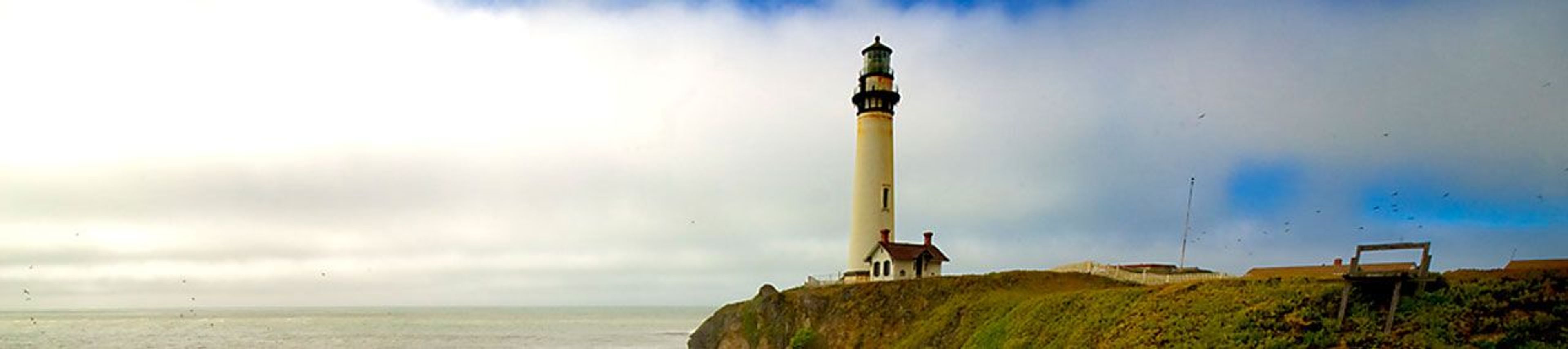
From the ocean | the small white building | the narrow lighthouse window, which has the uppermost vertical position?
the narrow lighthouse window

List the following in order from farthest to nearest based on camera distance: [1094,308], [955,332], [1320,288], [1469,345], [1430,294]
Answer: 1. [955,332]
2. [1094,308]
3. [1320,288]
4. [1430,294]
5. [1469,345]

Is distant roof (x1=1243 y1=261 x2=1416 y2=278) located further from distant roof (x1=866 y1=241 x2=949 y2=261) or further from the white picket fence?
distant roof (x1=866 y1=241 x2=949 y2=261)

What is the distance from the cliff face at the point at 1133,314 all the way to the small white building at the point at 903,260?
1847 mm

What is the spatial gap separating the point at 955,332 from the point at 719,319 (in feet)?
59.8

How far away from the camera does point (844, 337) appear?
40500mm

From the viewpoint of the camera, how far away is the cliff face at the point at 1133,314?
64.1ft

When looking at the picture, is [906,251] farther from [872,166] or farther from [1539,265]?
[1539,265]

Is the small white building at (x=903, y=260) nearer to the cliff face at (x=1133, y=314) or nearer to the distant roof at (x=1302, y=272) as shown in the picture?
the cliff face at (x=1133, y=314)

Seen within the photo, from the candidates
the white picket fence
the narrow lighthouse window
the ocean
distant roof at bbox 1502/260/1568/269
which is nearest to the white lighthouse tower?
the narrow lighthouse window

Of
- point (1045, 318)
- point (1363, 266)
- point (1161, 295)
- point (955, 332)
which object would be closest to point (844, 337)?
point (955, 332)

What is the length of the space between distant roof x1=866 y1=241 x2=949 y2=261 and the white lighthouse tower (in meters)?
0.79

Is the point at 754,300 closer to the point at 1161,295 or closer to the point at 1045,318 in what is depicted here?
the point at 1045,318

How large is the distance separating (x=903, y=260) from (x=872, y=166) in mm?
5608

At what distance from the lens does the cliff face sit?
770 inches
